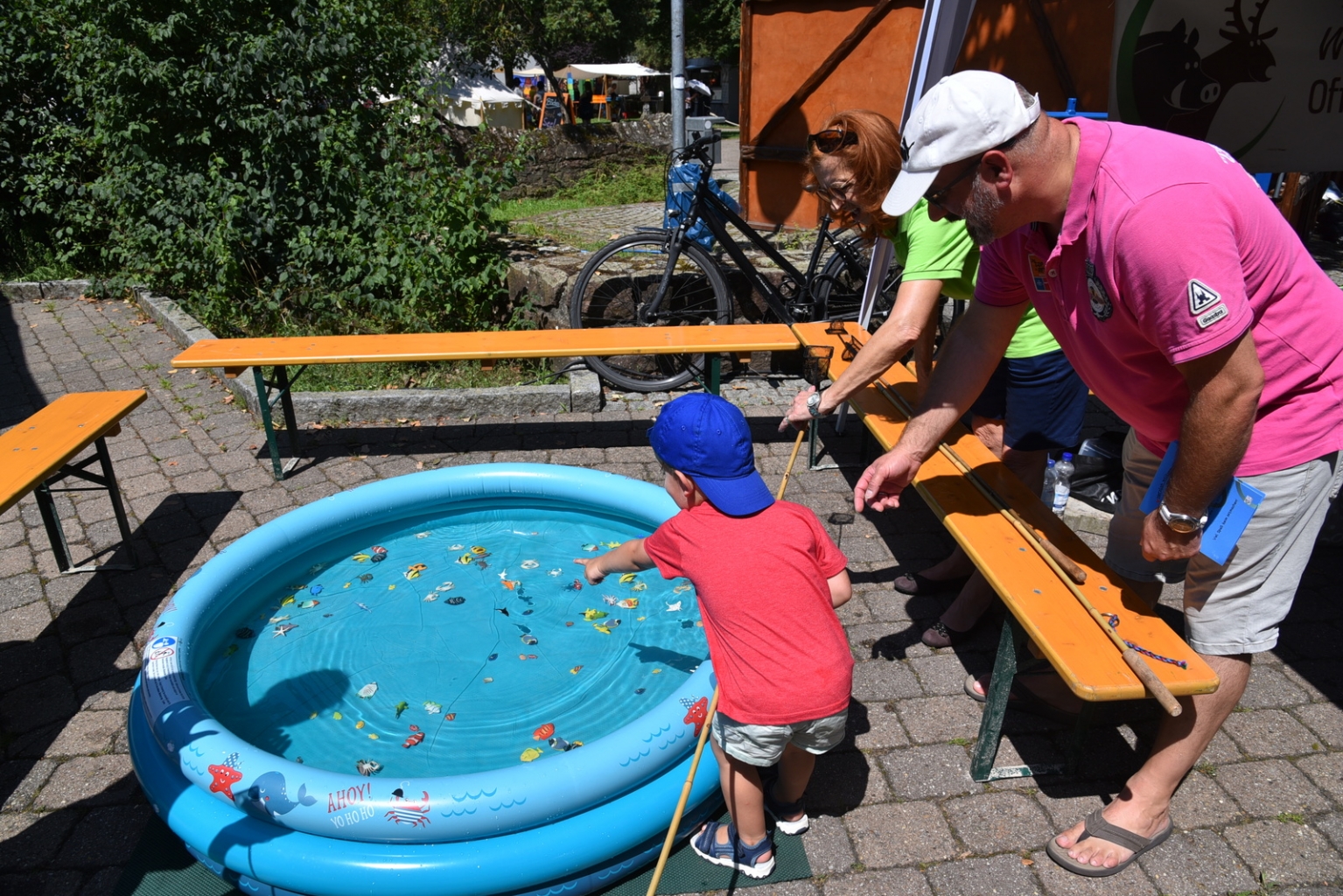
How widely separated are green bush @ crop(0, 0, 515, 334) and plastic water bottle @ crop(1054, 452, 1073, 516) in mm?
4211

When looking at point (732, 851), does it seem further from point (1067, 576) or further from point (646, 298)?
point (646, 298)

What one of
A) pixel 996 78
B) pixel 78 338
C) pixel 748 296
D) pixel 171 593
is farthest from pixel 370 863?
pixel 78 338

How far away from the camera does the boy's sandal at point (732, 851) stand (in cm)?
253

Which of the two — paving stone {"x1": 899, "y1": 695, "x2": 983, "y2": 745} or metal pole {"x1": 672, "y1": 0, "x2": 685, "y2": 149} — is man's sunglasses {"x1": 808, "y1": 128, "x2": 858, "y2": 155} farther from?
metal pole {"x1": 672, "y1": 0, "x2": 685, "y2": 149}

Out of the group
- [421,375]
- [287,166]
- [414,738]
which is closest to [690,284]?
[421,375]

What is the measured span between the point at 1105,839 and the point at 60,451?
→ 13.7ft

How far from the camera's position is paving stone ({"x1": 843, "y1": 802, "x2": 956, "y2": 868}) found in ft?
8.57

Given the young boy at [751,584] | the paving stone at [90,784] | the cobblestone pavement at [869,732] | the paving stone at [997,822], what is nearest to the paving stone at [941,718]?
the cobblestone pavement at [869,732]

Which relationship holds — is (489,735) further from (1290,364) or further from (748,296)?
(748,296)

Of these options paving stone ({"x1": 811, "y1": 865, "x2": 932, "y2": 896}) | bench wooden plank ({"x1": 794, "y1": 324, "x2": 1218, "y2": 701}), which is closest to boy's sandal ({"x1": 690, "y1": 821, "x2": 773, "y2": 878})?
paving stone ({"x1": 811, "y1": 865, "x2": 932, "y2": 896})

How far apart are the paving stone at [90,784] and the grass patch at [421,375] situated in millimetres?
3355

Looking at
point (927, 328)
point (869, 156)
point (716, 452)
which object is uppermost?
point (869, 156)

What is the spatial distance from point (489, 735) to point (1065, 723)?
2.08 meters

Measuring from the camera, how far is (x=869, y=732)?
3.10 metres
